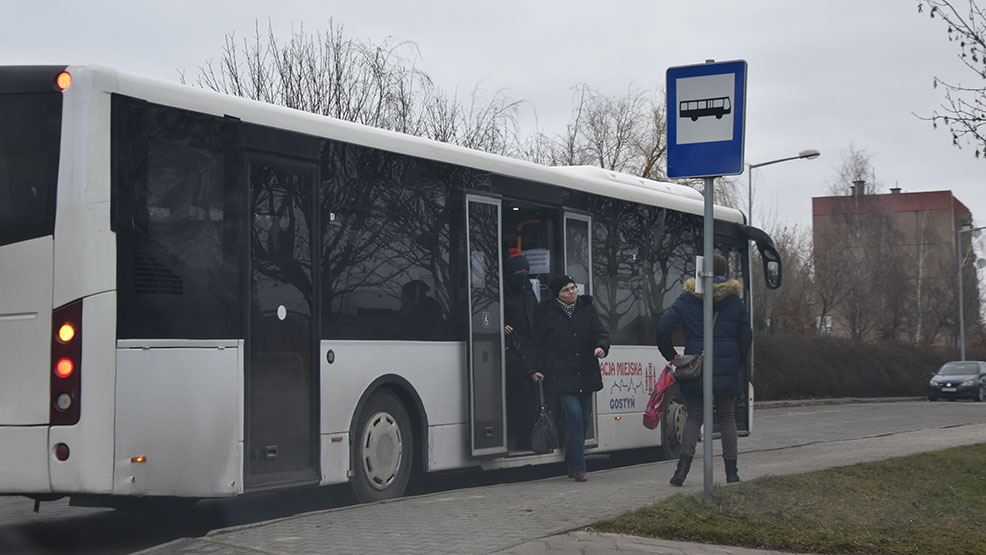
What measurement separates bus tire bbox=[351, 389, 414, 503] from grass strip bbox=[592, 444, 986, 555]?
2662 mm

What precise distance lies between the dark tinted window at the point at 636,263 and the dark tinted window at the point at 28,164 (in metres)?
7.06

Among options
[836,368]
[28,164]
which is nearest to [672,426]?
[28,164]

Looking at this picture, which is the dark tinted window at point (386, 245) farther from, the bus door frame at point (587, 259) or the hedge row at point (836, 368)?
the hedge row at point (836, 368)

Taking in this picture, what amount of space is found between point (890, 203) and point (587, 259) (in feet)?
232

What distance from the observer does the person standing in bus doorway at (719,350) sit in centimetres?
1064

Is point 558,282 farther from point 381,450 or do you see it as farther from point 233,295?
point 233,295

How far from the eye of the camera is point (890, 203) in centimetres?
7969

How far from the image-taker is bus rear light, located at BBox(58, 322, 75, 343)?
7823mm

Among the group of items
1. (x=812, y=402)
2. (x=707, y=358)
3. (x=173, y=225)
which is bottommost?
(x=812, y=402)

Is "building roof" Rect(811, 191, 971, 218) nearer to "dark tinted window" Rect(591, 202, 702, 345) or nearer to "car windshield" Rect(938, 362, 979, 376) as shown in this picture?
"car windshield" Rect(938, 362, 979, 376)

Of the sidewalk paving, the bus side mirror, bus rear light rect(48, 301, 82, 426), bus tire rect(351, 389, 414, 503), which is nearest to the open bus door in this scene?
the sidewalk paving

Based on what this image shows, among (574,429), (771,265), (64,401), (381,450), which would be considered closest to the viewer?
(64,401)

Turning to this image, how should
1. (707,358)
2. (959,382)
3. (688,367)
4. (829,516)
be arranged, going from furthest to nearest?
(959,382) < (688,367) < (707,358) < (829,516)

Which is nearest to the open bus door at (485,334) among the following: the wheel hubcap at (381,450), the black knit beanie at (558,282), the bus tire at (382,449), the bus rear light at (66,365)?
the black knit beanie at (558,282)
